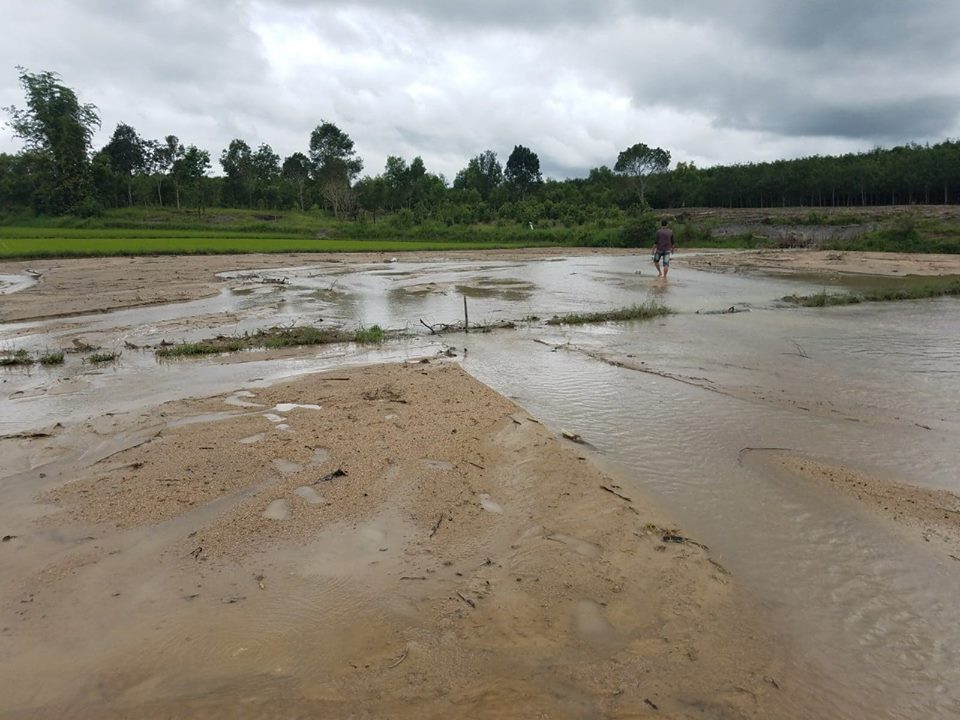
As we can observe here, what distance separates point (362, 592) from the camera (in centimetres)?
335

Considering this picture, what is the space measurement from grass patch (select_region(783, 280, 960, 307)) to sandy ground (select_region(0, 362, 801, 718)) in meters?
13.1

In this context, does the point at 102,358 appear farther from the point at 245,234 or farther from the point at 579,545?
the point at 245,234

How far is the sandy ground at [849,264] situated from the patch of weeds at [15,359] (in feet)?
86.4

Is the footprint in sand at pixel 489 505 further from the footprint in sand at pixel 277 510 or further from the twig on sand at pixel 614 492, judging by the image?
the footprint in sand at pixel 277 510

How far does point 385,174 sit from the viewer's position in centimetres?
7512

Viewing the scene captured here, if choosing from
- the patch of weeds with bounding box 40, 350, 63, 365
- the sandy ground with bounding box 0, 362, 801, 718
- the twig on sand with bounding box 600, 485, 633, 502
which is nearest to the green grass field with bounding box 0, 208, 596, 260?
the patch of weeds with bounding box 40, 350, 63, 365

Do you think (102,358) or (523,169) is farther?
(523,169)

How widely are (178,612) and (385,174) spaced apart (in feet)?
253

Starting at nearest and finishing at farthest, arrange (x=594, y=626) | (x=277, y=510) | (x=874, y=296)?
(x=594, y=626) < (x=277, y=510) < (x=874, y=296)

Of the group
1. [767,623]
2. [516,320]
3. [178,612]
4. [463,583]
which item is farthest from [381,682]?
[516,320]

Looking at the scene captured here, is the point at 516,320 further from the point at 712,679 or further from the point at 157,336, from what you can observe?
the point at 712,679

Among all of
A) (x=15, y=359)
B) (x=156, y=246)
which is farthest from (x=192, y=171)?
(x=15, y=359)

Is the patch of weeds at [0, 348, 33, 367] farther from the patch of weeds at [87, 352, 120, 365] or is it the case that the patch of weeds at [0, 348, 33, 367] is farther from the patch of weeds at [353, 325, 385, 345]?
the patch of weeds at [353, 325, 385, 345]

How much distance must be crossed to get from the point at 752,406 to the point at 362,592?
17.6 feet
